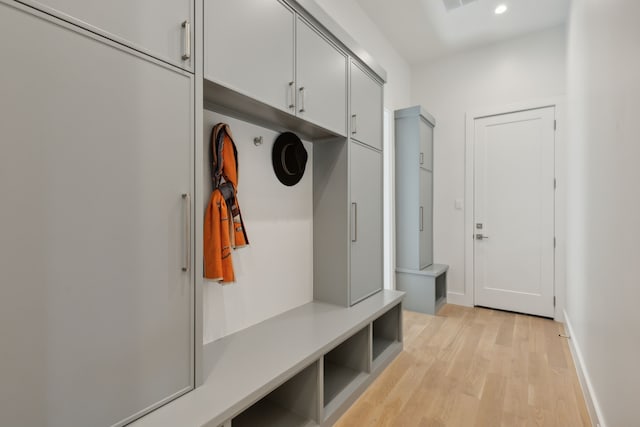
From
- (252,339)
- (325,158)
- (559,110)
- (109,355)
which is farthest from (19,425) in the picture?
(559,110)

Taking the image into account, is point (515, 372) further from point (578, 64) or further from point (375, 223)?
point (578, 64)

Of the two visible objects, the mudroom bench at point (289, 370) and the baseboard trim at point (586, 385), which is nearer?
the mudroom bench at point (289, 370)

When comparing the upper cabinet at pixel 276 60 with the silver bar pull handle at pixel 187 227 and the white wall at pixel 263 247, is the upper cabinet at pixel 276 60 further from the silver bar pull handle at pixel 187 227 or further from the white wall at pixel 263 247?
the silver bar pull handle at pixel 187 227

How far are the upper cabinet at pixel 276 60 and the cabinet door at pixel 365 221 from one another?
353 millimetres

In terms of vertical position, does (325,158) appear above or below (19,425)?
above

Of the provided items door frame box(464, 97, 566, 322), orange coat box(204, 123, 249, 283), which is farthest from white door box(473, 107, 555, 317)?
orange coat box(204, 123, 249, 283)

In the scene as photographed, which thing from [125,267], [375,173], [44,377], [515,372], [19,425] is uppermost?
[375,173]

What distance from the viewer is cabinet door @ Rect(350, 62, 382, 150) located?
7.54ft

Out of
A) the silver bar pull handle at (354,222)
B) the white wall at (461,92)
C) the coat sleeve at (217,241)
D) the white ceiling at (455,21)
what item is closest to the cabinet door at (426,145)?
the white wall at (461,92)

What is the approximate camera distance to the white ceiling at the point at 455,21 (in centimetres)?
298

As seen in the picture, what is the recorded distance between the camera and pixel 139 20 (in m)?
1.04

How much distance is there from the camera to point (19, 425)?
82 cm

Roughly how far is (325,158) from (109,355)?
1.74 m

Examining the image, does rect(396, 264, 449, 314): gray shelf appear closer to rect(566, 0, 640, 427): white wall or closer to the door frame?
the door frame
